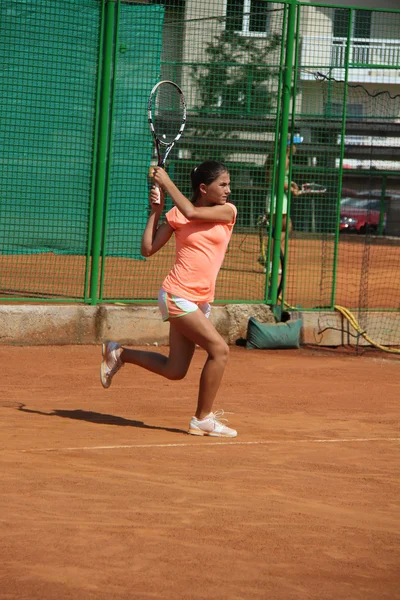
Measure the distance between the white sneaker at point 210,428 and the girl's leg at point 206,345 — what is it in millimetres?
100

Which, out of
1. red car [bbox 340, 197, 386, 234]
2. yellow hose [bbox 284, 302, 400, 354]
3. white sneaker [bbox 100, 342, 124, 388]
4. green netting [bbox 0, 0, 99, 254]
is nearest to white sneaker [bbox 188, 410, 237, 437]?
white sneaker [bbox 100, 342, 124, 388]

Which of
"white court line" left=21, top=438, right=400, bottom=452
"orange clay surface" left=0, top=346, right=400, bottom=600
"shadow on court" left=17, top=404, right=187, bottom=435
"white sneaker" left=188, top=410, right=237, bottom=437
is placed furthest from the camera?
"shadow on court" left=17, top=404, right=187, bottom=435

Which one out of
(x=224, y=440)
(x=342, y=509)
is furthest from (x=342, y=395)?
(x=342, y=509)

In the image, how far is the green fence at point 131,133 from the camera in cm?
1104

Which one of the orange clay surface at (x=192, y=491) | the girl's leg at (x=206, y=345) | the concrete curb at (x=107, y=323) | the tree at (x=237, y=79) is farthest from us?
the tree at (x=237, y=79)

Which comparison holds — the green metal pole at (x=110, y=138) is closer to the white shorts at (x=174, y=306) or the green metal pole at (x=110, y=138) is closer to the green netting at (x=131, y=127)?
the green netting at (x=131, y=127)

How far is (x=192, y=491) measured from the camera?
5.68 meters

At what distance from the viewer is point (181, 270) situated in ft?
22.7

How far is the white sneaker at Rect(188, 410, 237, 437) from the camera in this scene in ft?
23.2

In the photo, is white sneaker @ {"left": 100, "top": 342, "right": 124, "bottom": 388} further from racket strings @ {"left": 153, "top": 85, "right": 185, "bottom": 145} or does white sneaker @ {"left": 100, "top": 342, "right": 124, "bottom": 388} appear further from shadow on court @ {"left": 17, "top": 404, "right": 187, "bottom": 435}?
racket strings @ {"left": 153, "top": 85, "right": 185, "bottom": 145}

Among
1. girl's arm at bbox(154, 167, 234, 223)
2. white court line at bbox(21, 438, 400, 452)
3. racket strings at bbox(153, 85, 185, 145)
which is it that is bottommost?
white court line at bbox(21, 438, 400, 452)

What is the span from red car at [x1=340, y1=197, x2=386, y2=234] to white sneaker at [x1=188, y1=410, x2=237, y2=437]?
2066 centimetres

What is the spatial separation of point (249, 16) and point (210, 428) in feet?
20.4

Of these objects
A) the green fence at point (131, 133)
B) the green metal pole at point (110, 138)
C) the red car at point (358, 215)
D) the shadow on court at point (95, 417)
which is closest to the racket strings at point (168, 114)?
the green fence at point (131, 133)
